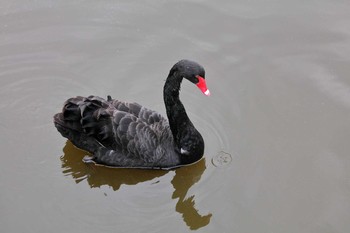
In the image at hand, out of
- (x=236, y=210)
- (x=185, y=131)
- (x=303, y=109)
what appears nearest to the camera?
(x=236, y=210)

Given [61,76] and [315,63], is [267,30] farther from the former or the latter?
[61,76]

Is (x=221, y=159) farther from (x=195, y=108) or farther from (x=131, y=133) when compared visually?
(x=131, y=133)

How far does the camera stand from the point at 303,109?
5.68 metres

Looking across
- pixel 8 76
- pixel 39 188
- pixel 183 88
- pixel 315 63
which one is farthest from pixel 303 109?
pixel 8 76

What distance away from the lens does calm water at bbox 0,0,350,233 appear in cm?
475

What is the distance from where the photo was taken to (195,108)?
5.68m

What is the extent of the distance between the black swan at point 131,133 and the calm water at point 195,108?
5.8 inches

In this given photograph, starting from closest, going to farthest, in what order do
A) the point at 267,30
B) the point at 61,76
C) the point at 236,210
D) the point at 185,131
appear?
the point at 236,210 < the point at 185,131 < the point at 61,76 < the point at 267,30

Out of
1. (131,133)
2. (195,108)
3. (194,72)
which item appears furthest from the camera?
(195,108)

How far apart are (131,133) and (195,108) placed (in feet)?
3.05

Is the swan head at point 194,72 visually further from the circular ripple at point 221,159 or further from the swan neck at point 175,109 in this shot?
the circular ripple at point 221,159

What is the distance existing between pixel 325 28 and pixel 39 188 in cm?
381

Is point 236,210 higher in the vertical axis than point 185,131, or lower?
lower

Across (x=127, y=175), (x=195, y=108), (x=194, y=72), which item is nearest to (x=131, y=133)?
(x=127, y=175)
